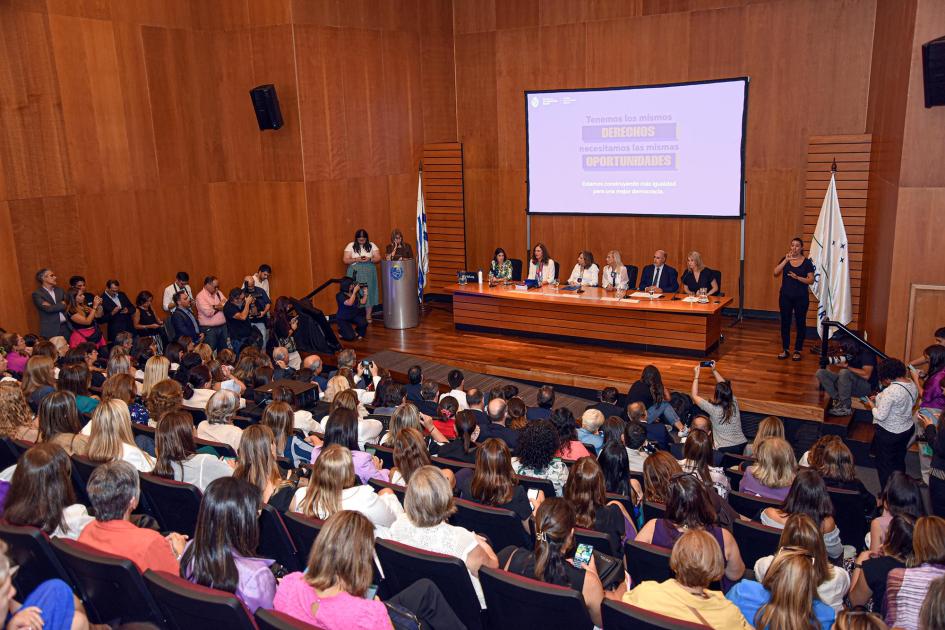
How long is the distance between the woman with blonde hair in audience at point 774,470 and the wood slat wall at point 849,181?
600 cm

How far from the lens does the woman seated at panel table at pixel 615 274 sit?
9.96m

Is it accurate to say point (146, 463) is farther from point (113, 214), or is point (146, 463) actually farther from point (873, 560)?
point (113, 214)

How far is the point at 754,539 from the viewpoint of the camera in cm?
377

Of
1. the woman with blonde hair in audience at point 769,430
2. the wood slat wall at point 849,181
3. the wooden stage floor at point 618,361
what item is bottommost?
the wooden stage floor at point 618,361

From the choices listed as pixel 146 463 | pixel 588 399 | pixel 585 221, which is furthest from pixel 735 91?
pixel 146 463

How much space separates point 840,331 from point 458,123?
682cm

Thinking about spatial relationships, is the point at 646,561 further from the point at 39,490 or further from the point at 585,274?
the point at 585,274

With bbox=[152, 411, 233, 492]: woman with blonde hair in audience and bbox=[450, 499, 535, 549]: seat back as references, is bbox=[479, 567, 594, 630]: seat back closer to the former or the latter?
bbox=[450, 499, 535, 549]: seat back

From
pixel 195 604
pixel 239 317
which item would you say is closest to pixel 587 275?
pixel 239 317

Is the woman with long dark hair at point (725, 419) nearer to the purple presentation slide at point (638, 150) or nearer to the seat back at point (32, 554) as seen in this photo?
the seat back at point (32, 554)

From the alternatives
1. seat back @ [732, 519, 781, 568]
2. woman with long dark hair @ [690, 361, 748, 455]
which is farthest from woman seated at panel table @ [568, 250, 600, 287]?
seat back @ [732, 519, 781, 568]

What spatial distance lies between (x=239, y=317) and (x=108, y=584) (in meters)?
6.61

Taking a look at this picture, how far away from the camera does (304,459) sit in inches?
192

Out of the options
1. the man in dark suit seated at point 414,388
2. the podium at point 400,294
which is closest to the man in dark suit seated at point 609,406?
the man in dark suit seated at point 414,388
